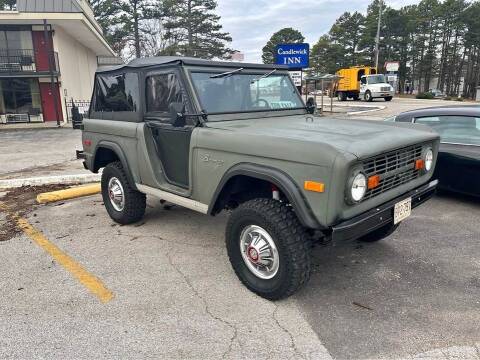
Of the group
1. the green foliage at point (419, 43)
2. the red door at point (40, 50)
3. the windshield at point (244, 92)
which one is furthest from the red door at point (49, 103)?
the green foliage at point (419, 43)

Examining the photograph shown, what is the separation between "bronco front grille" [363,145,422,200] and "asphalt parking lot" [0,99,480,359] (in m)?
0.91

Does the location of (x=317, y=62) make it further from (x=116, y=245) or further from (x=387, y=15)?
(x=116, y=245)

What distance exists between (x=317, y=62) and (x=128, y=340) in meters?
68.8

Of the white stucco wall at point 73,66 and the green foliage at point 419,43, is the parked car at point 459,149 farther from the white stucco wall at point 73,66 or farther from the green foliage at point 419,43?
the green foliage at point 419,43

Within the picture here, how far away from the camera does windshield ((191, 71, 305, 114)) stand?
3854 mm

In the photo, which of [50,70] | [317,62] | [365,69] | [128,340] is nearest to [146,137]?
[128,340]

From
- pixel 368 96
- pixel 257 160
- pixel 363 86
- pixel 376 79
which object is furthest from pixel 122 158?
pixel 363 86

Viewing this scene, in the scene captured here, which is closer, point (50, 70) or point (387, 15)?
point (50, 70)

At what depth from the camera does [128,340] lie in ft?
8.98

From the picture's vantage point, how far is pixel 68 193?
636cm

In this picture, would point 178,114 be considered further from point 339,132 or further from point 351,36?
point 351,36

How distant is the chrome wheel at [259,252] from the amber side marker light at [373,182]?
846mm

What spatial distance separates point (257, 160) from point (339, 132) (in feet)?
2.46

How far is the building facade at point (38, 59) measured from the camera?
20141 mm
